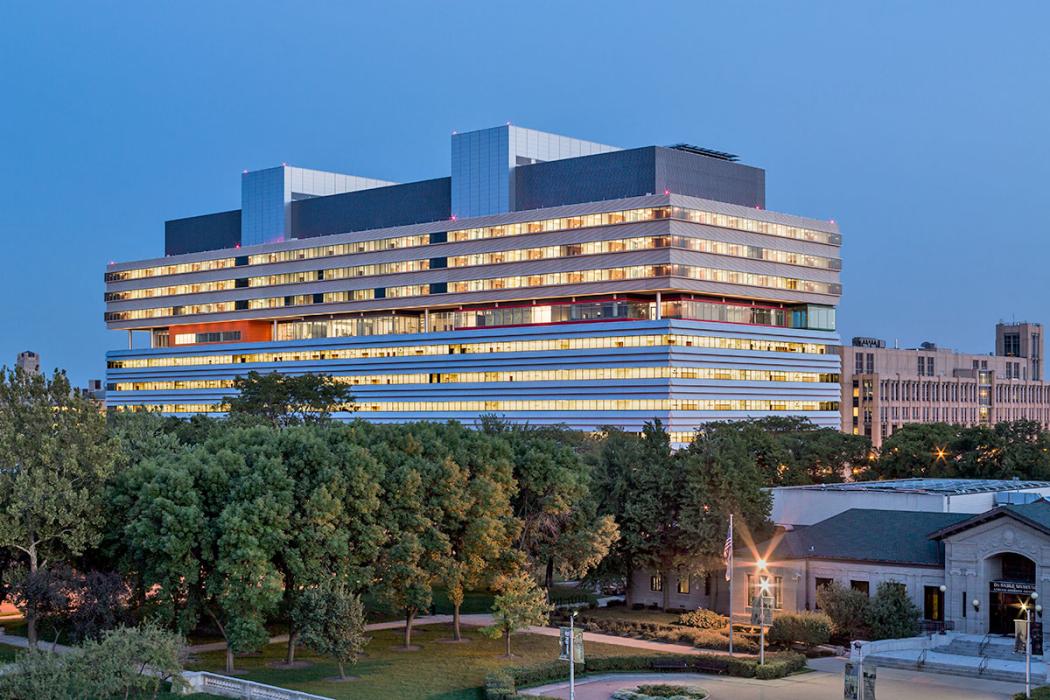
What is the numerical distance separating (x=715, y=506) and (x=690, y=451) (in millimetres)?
5516

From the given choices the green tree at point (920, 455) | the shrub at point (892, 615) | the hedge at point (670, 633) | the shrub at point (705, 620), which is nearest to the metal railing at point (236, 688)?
the hedge at point (670, 633)

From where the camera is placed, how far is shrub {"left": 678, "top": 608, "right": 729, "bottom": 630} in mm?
73625

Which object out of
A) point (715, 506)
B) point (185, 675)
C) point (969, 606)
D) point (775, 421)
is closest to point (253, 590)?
Result: point (185, 675)

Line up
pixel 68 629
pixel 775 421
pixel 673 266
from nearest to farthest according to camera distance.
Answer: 1. pixel 68 629
2. pixel 775 421
3. pixel 673 266

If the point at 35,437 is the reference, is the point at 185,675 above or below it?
below

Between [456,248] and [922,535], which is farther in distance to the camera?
[456,248]

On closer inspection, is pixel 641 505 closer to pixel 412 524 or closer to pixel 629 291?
pixel 412 524

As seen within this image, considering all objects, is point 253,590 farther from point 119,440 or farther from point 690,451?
point 690,451

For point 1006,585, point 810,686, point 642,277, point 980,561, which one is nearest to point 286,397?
point 642,277

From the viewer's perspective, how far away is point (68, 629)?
6562cm

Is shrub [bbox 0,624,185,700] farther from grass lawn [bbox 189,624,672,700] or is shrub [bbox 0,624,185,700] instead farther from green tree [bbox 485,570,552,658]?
green tree [bbox 485,570,552,658]

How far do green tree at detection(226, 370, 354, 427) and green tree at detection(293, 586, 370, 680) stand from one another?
92022mm

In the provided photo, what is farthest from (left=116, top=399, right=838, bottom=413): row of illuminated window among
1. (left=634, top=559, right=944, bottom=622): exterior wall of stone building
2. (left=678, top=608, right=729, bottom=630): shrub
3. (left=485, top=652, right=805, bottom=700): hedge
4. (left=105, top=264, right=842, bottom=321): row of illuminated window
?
(left=485, top=652, right=805, bottom=700): hedge

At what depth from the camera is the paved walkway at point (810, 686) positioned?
56.7m
